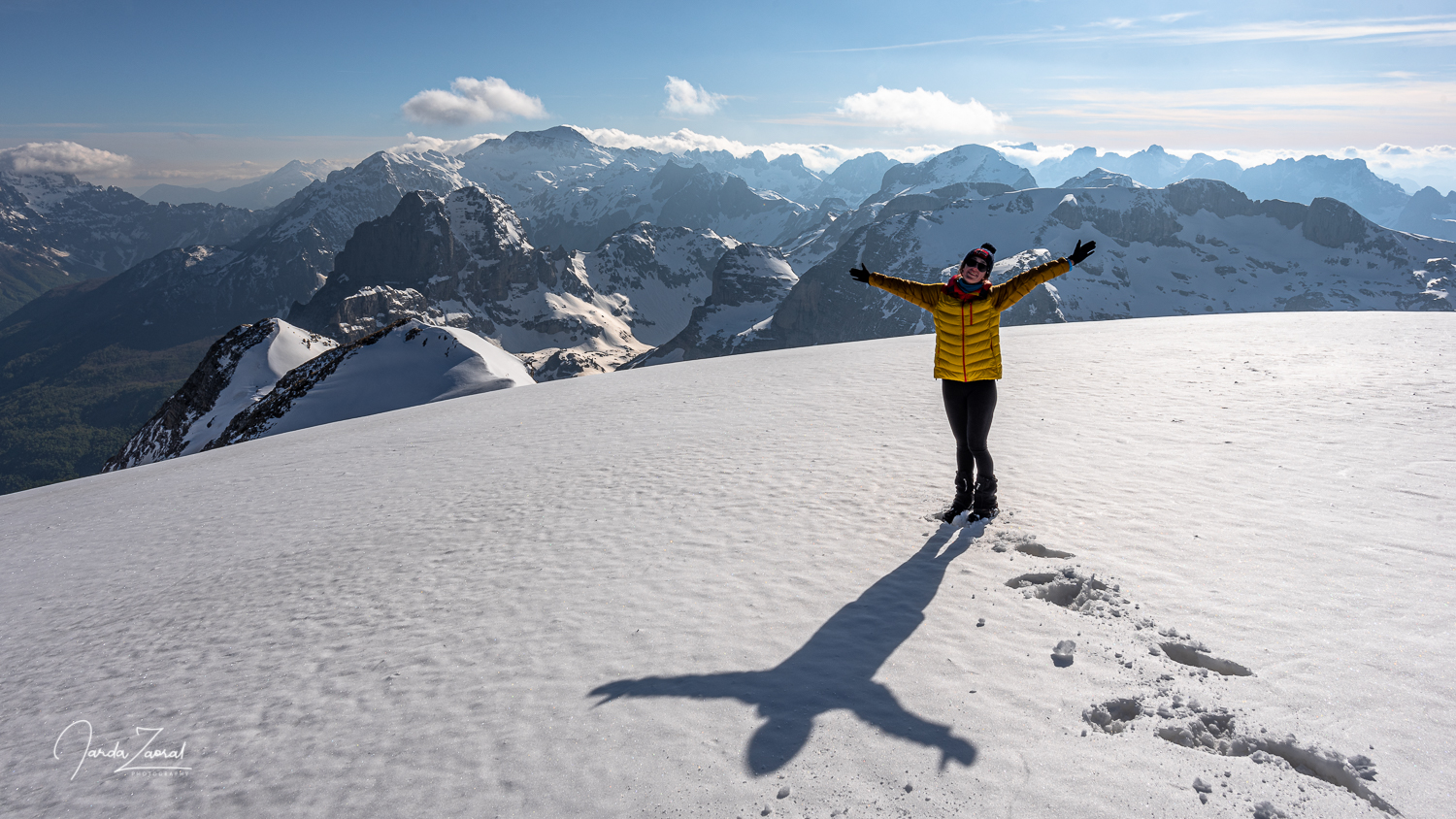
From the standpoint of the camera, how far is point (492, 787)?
167 inches

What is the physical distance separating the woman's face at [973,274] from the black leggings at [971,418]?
3.80 feet

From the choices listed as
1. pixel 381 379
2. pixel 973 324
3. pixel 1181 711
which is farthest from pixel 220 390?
pixel 1181 711

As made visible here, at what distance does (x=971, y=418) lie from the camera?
7.51 metres

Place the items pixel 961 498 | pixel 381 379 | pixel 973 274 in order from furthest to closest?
pixel 381 379, pixel 961 498, pixel 973 274

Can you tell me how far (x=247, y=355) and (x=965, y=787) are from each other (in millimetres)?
58130

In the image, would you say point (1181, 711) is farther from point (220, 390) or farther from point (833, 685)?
point (220, 390)

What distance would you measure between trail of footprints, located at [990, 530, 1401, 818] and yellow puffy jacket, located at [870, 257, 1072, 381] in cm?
252

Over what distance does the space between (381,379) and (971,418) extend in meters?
34.6

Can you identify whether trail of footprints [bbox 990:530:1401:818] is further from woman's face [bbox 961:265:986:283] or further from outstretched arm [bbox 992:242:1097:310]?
woman's face [bbox 961:265:986:283]

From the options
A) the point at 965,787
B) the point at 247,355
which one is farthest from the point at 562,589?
the point at 247,355

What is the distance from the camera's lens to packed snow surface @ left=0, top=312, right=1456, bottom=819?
4.13 metres

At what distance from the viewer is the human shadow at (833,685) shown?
14.3 ft

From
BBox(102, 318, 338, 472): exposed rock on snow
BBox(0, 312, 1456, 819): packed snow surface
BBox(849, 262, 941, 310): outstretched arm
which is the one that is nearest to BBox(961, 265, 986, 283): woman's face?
A: BBox(849, 262, 941, 310): outstretched arm

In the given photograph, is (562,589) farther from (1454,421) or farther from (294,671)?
(1454,421)
